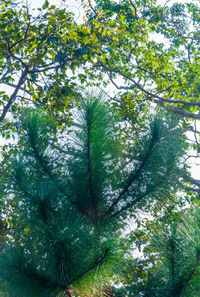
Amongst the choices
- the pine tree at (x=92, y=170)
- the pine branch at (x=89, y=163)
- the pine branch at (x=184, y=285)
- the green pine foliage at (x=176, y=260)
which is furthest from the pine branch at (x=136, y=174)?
the pine branch at (x=184, y=285)

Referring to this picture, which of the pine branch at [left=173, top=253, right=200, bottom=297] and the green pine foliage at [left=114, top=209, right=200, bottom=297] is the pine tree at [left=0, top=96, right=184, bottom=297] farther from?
the pine branch at [left=173, top=253, right=200, bottom=297]

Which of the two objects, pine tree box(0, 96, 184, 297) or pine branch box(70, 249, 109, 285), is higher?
pine tree box(0, 96, 184, 297)

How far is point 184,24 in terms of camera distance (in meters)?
8.43

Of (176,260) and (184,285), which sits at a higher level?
(176,260)

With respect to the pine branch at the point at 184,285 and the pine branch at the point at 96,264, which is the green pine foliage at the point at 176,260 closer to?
the pine branch at the point at 184,285

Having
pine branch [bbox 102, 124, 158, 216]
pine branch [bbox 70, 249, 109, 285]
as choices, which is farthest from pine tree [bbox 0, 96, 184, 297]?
pine branch [bbox 70, 249, 109, 285]

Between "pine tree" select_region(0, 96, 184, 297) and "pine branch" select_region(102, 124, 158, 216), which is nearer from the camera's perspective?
"pine tree" select_region(0, 96, 184, 297)

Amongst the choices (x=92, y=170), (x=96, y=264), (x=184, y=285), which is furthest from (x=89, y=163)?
(x=184, y=285)

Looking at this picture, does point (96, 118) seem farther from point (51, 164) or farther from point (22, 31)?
point (22, 31)

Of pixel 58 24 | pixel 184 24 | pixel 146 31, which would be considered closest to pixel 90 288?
pixel 58 24

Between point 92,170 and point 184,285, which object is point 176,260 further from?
point 92,170

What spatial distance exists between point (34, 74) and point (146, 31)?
3.84 metres

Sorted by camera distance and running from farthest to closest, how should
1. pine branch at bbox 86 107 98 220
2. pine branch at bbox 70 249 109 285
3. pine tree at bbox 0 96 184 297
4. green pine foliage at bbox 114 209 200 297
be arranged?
pine branch at bbox 86 107 98 220 → pine tree at bbox 0 96 184 297 → green pine foliage at bbox 114 209 200 297 → pine branch at bbox 70 249 109 285

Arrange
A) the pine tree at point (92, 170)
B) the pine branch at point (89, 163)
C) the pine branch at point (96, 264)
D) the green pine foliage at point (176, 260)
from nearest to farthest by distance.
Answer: the pine branch at point (96, 264), the green pine foliage at point (176, 260), the pine tree at point (92, 170), the pine branch at point (89, 163)
